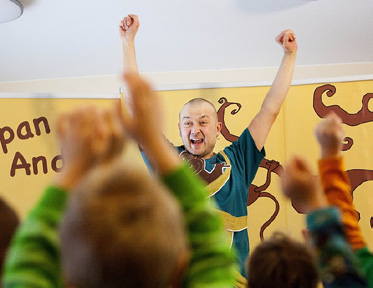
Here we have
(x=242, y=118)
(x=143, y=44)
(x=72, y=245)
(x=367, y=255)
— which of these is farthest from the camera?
(x=143, y=44)

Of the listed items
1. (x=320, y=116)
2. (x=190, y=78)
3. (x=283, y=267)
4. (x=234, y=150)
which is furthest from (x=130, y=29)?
(x=190, y=78)

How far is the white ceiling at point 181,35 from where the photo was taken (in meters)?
2.73

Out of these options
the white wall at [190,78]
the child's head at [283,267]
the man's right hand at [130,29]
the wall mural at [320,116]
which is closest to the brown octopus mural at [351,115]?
the wall mural at [320,116]

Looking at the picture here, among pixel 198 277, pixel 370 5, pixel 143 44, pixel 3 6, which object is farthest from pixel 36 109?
pixel 198 277

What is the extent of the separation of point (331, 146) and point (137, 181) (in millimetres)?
401

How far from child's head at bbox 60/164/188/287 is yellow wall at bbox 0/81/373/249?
1979mm

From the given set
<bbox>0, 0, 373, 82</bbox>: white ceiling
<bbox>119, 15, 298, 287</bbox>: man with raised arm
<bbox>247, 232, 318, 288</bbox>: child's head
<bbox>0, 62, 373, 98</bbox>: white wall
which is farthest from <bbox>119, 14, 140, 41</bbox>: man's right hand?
<bbox>0, 62, 373, 98</bbox>: white wall

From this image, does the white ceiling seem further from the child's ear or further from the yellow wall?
the child's ear

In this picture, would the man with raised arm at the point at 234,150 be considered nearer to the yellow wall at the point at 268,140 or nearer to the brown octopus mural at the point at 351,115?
the yellow wall at the point at 268,140

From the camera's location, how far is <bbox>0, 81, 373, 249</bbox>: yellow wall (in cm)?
239

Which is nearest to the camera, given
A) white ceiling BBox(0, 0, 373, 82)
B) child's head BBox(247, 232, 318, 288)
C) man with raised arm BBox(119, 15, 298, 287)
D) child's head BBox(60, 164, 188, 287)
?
child's head BBox(60, 164, 188, 287)

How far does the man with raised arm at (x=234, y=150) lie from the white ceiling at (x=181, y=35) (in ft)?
3.55

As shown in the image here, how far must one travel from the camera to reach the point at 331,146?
710mm

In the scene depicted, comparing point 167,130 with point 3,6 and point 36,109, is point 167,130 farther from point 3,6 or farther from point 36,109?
point 3,6
